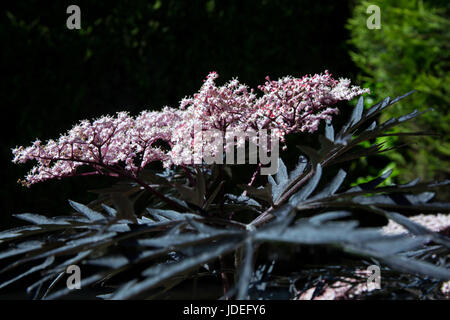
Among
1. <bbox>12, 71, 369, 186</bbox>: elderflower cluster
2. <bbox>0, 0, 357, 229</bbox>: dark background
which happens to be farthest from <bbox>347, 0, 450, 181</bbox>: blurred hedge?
<bbox>12, 71, 369, 186</bbox>: elderflower cluster

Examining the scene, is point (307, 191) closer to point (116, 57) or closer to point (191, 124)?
point (191, 124)

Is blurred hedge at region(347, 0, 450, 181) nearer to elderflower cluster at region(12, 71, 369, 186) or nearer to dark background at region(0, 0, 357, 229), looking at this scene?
dark background at region(0, 0, 357, 229)

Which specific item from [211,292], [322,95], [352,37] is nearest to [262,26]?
[352,37]

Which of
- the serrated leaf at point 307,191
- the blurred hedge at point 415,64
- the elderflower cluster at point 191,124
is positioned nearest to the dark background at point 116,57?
the blurred hedge at point 415,64

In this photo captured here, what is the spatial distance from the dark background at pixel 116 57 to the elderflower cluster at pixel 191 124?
218 cm

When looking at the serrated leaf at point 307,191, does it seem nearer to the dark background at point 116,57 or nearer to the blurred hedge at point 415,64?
the dark background at point 116,57

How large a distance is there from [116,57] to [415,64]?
3033 millimetres

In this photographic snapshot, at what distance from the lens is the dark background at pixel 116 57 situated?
9.96ft

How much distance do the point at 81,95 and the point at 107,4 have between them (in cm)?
79

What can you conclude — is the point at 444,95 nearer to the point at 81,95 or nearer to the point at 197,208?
the point at 81,95

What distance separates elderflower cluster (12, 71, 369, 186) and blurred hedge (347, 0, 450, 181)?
3076mm

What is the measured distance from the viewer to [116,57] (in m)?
3.31

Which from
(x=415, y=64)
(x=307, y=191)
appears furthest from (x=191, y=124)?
(x=415, y=64)

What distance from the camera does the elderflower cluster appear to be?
1034 mm
